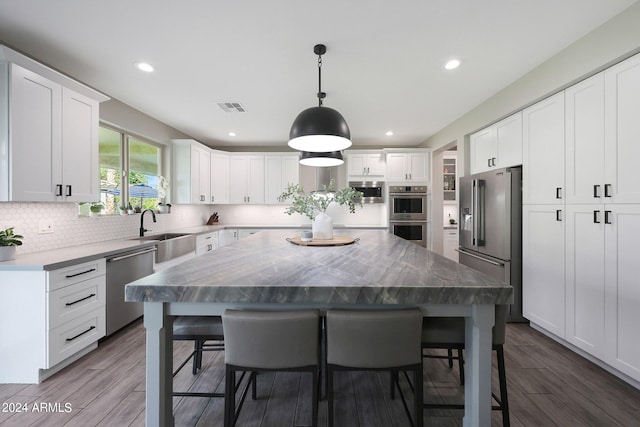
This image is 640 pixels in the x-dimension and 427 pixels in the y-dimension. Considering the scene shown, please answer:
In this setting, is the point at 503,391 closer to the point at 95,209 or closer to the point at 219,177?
the point at 95,209

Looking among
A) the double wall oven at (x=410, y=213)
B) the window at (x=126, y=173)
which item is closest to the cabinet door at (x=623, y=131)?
the double wall oven at (x=410, y=213)

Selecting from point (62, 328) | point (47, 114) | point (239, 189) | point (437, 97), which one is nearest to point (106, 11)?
point (47, 114)

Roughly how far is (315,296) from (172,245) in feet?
10.0

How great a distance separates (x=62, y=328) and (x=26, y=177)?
1.17 meters

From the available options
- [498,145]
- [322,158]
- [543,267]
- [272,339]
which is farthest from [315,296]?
[498,145]

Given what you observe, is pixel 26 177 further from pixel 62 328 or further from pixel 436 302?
pixel 436 302

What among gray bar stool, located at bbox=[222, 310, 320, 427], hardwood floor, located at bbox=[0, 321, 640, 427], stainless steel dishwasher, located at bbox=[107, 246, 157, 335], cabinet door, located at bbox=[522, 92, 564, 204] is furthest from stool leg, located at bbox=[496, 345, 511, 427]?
stainless steel dishwasher, located at bbox=[107, 246, 157, 335]

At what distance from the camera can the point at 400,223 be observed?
532 cm

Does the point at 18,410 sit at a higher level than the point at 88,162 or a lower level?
lower

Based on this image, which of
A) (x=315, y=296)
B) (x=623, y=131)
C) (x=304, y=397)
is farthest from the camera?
(x=623, y=131)

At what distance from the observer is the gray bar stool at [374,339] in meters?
1.22

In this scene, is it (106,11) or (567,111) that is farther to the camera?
(567,111)

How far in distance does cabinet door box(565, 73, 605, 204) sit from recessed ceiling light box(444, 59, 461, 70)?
937 mm

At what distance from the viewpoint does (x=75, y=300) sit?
2.27 metres
